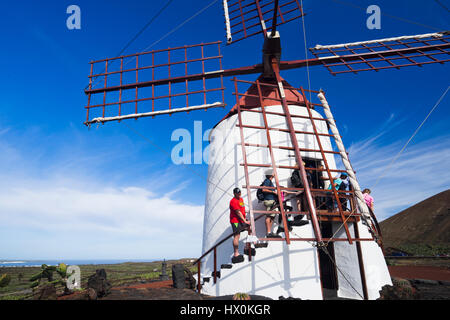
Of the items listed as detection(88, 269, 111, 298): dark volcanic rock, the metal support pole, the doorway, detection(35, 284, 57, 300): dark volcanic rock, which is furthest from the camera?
the doorway

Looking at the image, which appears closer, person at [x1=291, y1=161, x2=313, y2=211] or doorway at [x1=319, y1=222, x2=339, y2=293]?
person at [x1=291, y1=161, x2=313, y2=211]

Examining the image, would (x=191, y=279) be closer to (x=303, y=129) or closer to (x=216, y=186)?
(x=216, y=186)

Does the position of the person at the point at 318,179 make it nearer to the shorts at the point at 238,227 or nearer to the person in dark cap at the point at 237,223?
the person in dark cap at the point at 237,223

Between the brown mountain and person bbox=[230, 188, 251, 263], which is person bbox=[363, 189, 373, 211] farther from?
the brown mountain

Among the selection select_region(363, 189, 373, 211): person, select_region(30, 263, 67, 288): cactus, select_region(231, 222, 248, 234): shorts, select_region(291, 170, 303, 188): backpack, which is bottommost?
select_region(30, 263, 67, 288): cactus

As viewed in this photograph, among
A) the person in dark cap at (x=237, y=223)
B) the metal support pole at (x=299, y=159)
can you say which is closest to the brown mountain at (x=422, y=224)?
the metal support pole at (x=299, y=159)

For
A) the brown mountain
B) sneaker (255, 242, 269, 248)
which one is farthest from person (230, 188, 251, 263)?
the brown mountain

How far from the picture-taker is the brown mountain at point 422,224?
26.5 metres

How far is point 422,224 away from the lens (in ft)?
97.5

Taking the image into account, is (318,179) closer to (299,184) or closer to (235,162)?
(299,184)

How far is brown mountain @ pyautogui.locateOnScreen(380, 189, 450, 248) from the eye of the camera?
26.5 metres

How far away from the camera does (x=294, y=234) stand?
644cm

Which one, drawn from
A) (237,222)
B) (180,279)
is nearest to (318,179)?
(237,222)
